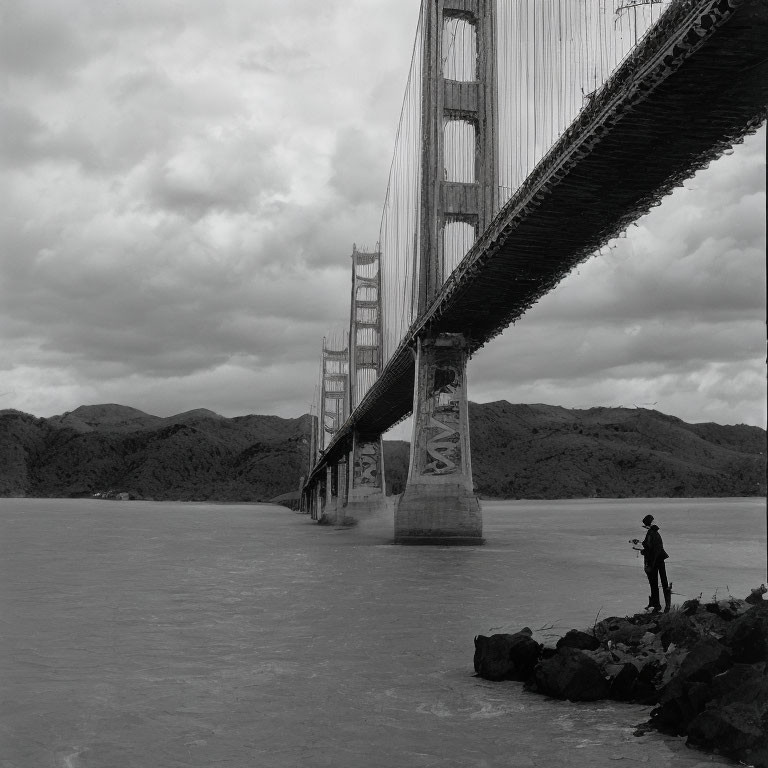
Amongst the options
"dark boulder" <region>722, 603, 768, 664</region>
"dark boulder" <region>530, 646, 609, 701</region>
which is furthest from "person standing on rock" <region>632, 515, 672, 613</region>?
"dark boulder" <region>722, 603, 768, 664</region>

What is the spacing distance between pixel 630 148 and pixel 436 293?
1542cm

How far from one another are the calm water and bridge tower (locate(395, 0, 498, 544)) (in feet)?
25.6

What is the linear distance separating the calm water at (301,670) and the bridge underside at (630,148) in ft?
25.4

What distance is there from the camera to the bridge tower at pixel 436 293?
30062mm

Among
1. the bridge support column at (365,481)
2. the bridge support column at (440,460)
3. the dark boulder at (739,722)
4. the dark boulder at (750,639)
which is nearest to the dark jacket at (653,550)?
the dark boulder at (750,639)

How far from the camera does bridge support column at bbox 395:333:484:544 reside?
2994 cm

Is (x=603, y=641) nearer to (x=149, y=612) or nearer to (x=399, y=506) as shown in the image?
(x=149, y=612)

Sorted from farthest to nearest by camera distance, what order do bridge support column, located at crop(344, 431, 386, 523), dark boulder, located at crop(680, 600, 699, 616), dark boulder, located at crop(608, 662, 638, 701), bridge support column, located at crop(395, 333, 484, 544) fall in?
bridge support column, located at crop(344, 431, 386, 523), bridge support column, located at crop(395, 333, 484, 544), dark boulder, located at crop(680, 600, 699, 616), dark boulder, located at crop(608, 662, 638, 701)

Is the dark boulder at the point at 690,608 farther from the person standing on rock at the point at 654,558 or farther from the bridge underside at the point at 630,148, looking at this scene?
the bridge underside at the point at 630,148

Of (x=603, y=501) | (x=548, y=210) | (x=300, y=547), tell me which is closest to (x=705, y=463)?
(x=603, y=501)

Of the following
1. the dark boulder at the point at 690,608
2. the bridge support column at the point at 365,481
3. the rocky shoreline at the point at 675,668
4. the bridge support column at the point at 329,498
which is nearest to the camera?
the rocky shoreline at the point at 675,668

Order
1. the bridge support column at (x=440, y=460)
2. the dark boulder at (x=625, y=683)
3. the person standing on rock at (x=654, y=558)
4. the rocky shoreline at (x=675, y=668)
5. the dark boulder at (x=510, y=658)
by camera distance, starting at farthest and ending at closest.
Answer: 1. the bridge support column at (x=440, y=460)
2. the person standing on rock at (x=654, y=558)
3. the dark boulder at (x=510, y=658)
4. the dark boulder at (x=625, y=683)
5. the rocky shoreline at (x=675, y=668)

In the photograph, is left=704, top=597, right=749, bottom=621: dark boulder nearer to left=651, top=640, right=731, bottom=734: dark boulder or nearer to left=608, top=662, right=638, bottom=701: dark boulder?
left=608, top=662, right=638, bottom=701: dark boulder

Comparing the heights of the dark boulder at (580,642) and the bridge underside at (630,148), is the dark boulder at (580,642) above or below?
below
